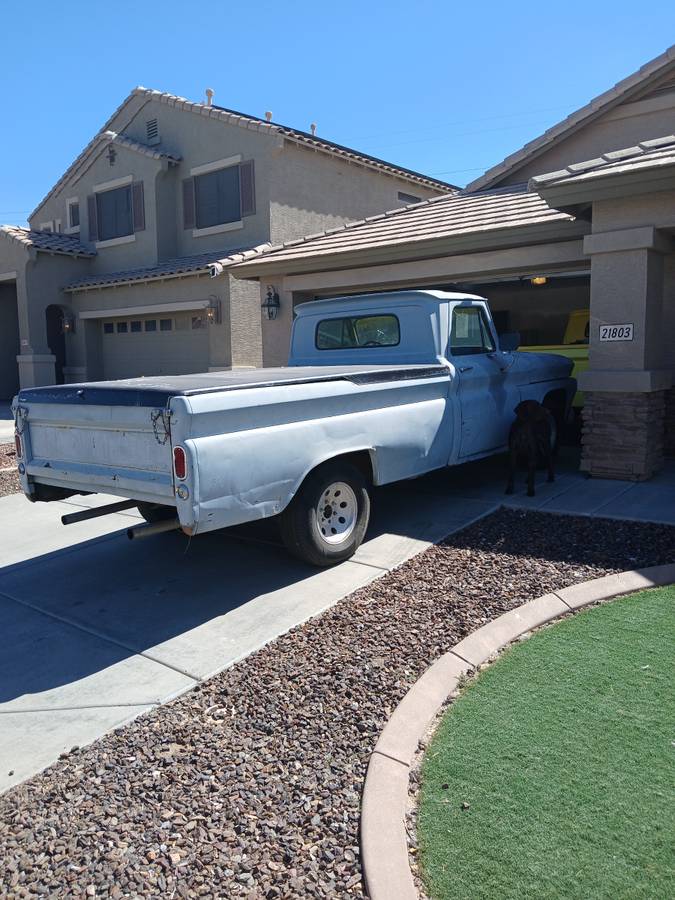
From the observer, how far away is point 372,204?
20.7m

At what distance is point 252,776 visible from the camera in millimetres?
3244

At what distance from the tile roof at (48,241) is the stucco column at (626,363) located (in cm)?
A: 1720

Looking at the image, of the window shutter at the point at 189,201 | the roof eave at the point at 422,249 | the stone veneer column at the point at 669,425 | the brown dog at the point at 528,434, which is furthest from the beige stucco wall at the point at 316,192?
the brown dog at the point at 528,434

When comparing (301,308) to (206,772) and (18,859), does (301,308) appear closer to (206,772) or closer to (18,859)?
(206,772)

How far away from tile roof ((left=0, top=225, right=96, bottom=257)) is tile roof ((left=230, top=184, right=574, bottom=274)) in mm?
10688

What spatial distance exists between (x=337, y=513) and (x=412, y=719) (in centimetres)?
242

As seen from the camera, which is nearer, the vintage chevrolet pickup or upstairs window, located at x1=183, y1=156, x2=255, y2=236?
the vintage chevrolet pickup

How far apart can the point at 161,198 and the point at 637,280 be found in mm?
15286

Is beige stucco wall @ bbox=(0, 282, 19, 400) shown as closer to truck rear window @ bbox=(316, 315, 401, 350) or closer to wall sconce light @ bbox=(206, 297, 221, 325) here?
wall sconce light @ bbox=(206, 297, 221, 325)

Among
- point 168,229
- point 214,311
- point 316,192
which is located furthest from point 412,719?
point 168,229

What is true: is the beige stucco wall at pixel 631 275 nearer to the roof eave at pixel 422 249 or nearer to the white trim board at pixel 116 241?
the roof eave at pixel 422 249

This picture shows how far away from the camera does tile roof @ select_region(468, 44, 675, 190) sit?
1159cm

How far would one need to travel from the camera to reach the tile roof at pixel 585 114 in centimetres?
1159

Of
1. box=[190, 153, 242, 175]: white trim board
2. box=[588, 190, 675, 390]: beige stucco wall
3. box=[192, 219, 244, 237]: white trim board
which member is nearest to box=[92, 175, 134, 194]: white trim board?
box=[190, 153, 242, 175]: white trim board
